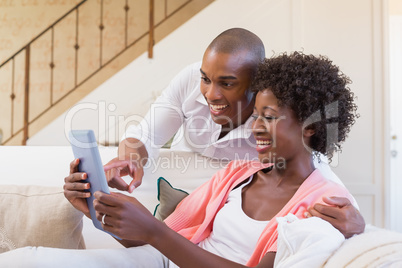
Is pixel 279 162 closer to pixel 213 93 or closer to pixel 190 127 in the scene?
pixel 213 93

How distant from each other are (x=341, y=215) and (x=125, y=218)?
52 cm

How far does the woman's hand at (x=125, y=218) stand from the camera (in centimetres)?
97

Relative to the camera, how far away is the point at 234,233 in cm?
Result: 120

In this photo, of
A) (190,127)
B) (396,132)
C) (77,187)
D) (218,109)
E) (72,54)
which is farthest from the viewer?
(72,54)

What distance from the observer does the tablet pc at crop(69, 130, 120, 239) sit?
39.6 inches

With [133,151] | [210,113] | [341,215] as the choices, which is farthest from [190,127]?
[341,215]

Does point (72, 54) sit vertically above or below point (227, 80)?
above

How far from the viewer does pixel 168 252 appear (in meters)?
1.01

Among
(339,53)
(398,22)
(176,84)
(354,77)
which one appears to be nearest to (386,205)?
(354,77)

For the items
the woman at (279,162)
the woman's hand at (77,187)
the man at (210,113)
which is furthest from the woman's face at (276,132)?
the woman's hand at (77,187)

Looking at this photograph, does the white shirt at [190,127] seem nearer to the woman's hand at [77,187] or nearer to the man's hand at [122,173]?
the man's hand at [122,173]

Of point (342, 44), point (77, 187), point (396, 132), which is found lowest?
point (77, 187)

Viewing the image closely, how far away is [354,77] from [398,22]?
1.30 meters

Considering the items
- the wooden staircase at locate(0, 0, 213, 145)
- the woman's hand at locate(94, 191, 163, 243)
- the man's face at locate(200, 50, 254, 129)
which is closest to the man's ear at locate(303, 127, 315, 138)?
the man's face at locate(200, 50, 254, 129)
